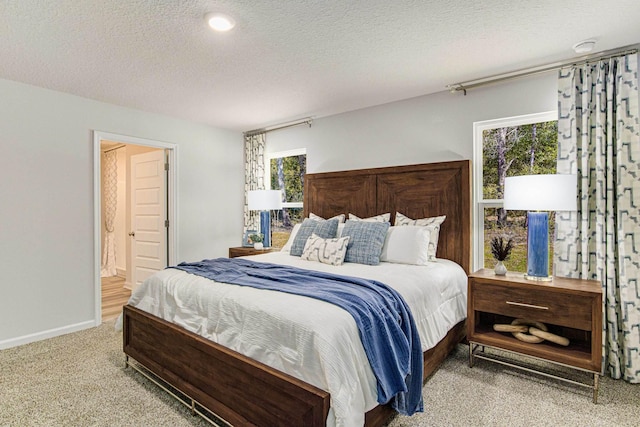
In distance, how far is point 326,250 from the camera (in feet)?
10.2

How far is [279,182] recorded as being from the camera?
5.14 metres

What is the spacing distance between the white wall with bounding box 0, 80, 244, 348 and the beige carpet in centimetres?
63

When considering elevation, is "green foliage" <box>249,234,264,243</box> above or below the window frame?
below

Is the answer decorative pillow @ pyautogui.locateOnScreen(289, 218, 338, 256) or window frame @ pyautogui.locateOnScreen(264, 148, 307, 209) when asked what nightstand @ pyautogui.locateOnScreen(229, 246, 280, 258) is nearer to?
window frame @ pyautogui.locateOnScreen(264, 148, 307, 209)

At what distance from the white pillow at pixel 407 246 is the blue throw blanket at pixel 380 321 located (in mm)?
883

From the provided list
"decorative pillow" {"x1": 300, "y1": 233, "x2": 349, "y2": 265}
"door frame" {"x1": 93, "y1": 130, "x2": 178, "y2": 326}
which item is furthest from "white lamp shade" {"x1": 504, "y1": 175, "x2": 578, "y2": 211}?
"door frame" {"x1": 93, "y1": 130, "x2": 178, "y2": 326}

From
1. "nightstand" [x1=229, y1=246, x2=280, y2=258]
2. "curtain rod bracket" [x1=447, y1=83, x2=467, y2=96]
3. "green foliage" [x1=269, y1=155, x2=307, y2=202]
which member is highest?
"curtain rod bracket" [x1=447, y1=83, x2=467, y2=96]

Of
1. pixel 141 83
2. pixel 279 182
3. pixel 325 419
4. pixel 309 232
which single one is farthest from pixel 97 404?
pixel 279 182

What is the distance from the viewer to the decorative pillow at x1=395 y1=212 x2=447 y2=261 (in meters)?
3.18

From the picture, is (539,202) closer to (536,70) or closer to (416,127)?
(536,70)

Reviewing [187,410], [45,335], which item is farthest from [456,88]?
[45,335]

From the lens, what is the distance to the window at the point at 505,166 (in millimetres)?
3105

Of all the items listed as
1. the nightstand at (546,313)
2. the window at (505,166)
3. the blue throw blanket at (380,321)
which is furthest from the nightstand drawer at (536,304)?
the blue throw blanket at (380,321)

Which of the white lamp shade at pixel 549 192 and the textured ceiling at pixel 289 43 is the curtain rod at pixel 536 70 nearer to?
the textured ceiling at pixel 289 43
